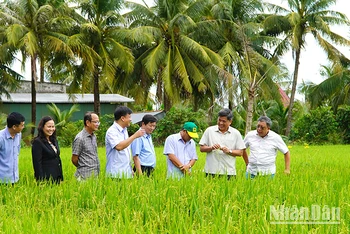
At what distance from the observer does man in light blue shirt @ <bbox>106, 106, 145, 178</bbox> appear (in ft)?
16.7

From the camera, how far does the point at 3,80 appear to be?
63.6ft

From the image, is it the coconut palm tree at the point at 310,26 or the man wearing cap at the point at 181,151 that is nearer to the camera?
the man wearing cap at the point at 181,151

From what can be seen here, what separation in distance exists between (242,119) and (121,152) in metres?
17.4

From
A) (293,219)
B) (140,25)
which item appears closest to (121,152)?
(293,219)

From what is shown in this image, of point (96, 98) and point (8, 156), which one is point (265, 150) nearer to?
point (8, 156)

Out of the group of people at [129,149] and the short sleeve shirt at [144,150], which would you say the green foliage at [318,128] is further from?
the short sleeve shirt at [144,150]

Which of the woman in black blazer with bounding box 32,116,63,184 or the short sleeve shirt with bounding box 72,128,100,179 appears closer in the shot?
the woman in black blazer with bounding box 32,116,63,184

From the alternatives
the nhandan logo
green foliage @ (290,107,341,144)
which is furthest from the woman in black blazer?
green foliage @ (290,107,341,144)

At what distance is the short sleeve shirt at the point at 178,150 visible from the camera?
5.40 metres

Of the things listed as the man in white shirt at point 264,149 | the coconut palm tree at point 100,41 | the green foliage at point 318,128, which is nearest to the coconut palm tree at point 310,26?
the green foliage at point 318,128

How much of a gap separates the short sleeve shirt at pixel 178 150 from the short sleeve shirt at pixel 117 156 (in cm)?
43

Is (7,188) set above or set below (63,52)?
below

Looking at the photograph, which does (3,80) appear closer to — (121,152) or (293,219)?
(121,152)

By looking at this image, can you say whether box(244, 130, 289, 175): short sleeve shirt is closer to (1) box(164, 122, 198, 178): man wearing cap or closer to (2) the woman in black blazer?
(1) box(164, 122, 198, 178): man wearing cap
